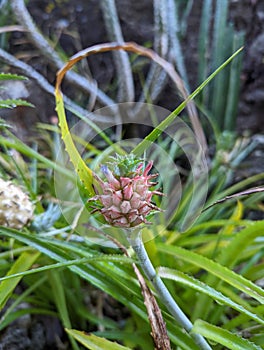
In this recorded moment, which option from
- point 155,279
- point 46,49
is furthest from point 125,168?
point 46,49

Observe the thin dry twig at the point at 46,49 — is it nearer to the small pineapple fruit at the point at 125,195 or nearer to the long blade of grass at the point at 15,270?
the long blade of grass at the point at 15,270

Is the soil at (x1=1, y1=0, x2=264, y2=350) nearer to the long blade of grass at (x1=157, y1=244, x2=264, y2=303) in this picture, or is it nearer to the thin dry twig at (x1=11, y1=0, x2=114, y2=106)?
the thin dry twig at (x1=11, y1=0, x2=114, y2=106)

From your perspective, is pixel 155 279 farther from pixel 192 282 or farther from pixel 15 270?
pixel 15 270

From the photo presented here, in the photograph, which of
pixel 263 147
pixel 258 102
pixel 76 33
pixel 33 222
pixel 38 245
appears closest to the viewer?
pixel 38 245

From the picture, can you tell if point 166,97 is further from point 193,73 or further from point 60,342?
point 60,342

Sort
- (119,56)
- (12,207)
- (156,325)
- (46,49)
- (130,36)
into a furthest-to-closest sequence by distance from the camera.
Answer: (130,36), (119,56), (46,49), (12,207), (156,325)

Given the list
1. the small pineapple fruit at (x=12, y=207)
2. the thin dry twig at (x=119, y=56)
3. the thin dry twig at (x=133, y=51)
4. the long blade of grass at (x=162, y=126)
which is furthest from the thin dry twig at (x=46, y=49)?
the long blade of grass at (x=162, y=126)

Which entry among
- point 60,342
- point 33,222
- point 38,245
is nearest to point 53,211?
point 33,222

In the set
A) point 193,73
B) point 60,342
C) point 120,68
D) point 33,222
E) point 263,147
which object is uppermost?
point 193,73
